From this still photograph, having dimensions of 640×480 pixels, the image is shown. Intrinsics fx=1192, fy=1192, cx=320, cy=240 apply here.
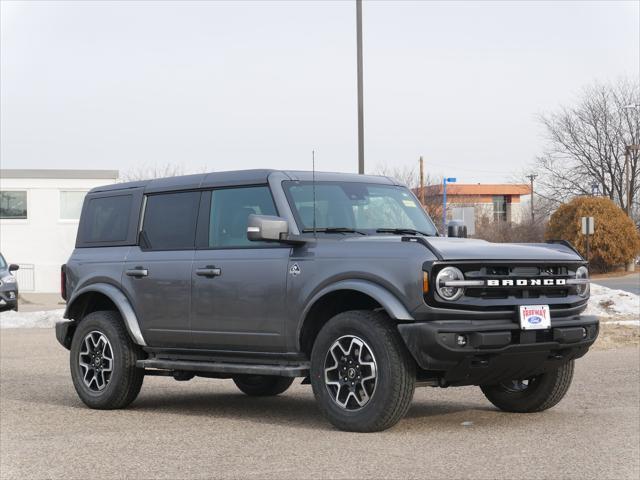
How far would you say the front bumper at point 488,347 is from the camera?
8.15 meters

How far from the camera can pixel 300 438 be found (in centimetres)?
838

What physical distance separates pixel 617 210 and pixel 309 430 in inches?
1882

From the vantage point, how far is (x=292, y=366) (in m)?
A: 9.17

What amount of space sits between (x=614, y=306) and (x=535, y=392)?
48.7 feet

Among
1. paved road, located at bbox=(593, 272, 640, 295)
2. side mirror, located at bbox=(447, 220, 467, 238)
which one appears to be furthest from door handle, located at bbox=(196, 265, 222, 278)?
paved road, located at bbox=(593, 272, 640, 295)

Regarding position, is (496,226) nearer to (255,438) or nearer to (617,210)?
(617,210)

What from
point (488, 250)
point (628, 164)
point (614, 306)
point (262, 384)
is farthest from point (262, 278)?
point (628, 164)

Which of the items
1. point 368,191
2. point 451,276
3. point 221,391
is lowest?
point 221,391

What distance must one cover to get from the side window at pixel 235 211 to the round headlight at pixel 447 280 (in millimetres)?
1828

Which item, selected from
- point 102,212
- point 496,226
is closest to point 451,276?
point 102,212

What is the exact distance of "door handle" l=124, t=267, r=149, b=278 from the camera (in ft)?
33.9

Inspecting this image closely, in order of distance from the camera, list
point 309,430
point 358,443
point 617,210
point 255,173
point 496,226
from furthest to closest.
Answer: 1. point 496,226
2. point 617,210
3. point 255,173
4. point 309,430
5. point 358,443

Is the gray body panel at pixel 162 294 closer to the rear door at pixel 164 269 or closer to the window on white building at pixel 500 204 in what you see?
the rear door at pixel 164 269

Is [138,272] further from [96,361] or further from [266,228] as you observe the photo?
[266,228]
